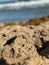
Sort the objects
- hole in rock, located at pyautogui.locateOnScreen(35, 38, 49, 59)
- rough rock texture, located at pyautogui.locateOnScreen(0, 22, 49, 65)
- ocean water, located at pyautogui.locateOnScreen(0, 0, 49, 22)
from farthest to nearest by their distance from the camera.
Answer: ocean water, located at pyautogui.locateOnScreen(0, 0, 49, 22) < hole in rock, located at pyautogui.locateOnScreen(35, 38, 49, 59) < rough rock texture, located at pyautogui.locateOnScreen(0, 22, 49, 65)

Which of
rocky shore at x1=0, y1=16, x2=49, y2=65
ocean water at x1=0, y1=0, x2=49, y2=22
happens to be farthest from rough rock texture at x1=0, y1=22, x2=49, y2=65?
ocean water at x1=0, y1=0, x2=49, y2=22

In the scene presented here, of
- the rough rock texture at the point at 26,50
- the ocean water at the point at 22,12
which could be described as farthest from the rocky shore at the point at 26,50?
the ocean water at the point at 22,12

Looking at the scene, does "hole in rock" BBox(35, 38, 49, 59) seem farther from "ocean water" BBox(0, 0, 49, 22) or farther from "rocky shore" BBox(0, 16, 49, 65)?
"ocean water" BBox(0, 0, 49, 22)

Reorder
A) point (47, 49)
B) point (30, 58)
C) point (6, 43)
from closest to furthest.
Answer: point (30, 58) → point (47, 49) → point (6, 43)

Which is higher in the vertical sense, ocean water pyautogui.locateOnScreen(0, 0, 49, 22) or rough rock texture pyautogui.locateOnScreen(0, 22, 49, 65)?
rough rock texture pyautogui.locateOnScreen(0, 22, 49, 65)

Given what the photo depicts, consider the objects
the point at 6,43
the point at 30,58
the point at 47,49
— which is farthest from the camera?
the point at 6,43

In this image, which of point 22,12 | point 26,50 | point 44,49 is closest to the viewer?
point 26,50

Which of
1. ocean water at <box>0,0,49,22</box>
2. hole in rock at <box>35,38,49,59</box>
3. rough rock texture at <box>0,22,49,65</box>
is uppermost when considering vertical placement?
rough rock texture at <box>0,22,49,65</box>

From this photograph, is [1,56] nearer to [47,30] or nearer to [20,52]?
[20,52]

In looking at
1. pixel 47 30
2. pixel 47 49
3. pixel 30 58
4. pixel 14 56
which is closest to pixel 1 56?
pixel 14 56

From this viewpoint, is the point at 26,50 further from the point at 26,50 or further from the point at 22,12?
the point at 22,12

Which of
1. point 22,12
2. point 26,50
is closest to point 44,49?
point 26,50
